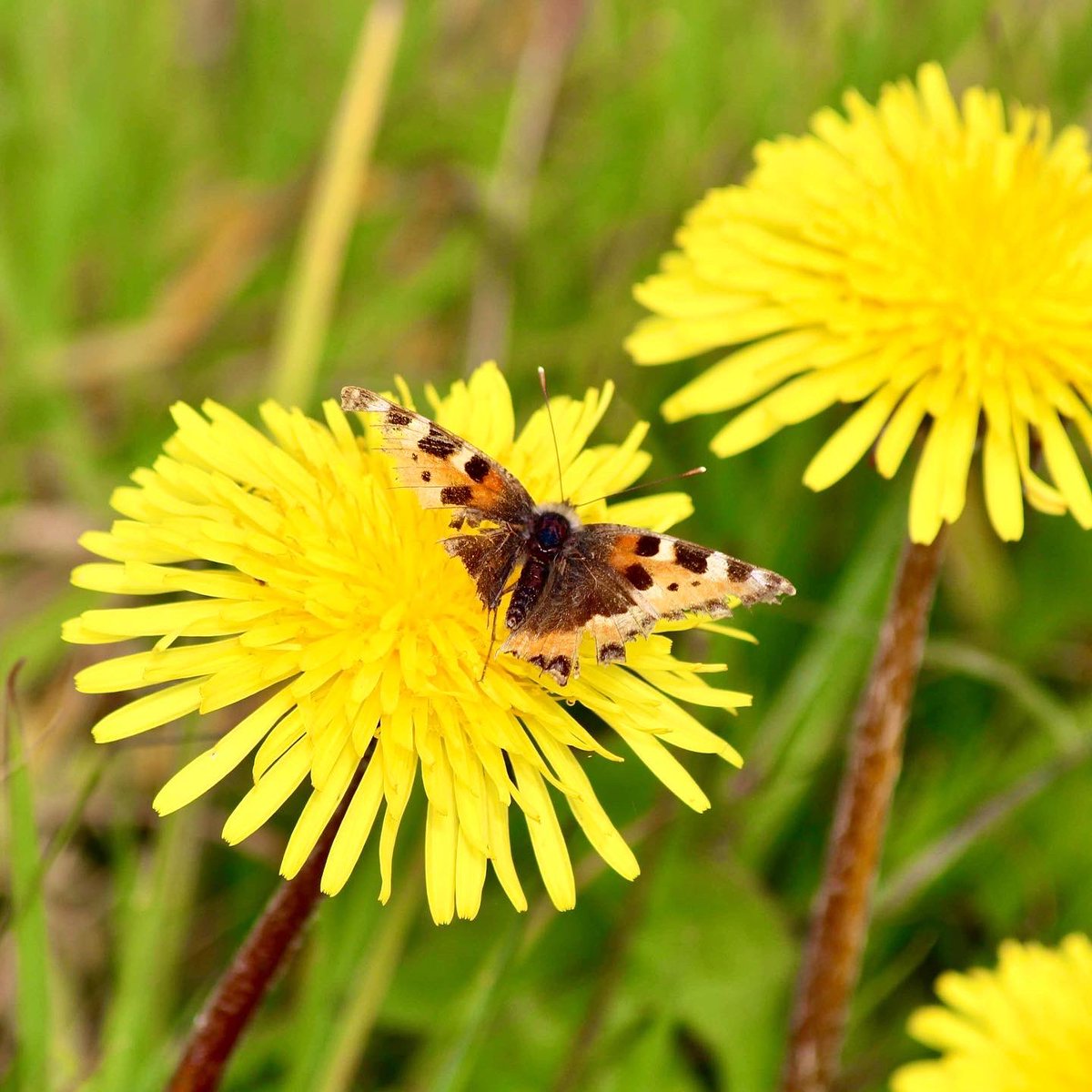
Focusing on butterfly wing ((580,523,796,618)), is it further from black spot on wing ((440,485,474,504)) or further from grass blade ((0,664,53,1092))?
grass blade ((0,664,53,1092))

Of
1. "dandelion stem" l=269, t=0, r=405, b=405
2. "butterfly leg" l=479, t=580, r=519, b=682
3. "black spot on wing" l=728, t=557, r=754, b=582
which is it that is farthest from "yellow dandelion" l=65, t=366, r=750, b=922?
"dandelion stem" l=269, t=0, r=405, b=405

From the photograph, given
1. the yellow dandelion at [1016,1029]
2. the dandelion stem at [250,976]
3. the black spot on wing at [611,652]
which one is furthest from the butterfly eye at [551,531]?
the yellow dandelion at [1016,1029]

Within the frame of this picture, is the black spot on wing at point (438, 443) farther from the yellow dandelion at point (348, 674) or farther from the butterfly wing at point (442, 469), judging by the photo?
the yellow dandelion at point (348, 674)

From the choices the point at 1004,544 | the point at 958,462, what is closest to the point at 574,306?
the point at 1004,544

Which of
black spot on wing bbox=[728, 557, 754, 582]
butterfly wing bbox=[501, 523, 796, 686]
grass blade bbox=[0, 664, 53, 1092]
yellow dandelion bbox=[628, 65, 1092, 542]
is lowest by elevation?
grass blade bbox=[0, 664, 53, 1092]

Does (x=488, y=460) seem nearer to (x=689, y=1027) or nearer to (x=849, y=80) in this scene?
(x=689, y=1027)

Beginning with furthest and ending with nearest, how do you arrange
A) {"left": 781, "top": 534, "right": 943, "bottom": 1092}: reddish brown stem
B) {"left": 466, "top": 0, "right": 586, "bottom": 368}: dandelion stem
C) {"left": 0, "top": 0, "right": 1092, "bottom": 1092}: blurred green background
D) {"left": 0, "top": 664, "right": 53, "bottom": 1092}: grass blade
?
{"left": 466, "top": 0, "right": 586, "bottom": 368}: dandelion stem → {"left": 0, "top": 0, "right": 1092, "bottom": 1092}: blurred green background → {"left": 781, "top": 534, "right": 943, "bottom": 1092}: reddish brown stem → {"left": 0, "top": 664, "right": 53, "bottom": 1092}: grass blade

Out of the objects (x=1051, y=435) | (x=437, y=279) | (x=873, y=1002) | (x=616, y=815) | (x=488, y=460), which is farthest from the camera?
(x=437, y=279)
